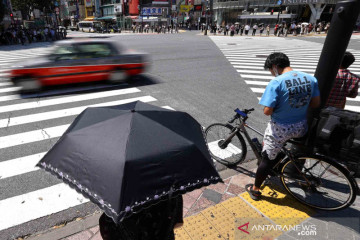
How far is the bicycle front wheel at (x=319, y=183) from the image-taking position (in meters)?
3.24

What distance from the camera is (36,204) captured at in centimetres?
358

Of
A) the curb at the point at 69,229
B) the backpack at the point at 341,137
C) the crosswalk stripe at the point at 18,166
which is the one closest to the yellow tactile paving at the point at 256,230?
the backpack at the point at 341,137

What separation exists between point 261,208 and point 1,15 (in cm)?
A: 3309

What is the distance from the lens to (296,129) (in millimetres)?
3154

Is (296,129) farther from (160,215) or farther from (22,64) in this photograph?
(22,64)

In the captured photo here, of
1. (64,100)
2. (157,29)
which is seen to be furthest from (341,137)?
(157,29)

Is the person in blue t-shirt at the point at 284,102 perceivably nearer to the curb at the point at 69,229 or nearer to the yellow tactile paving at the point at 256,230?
the yellow tactile paving at the point at 256,230

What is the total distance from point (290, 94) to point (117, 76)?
771 cm

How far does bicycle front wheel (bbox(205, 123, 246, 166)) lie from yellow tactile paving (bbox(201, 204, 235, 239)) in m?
1.20

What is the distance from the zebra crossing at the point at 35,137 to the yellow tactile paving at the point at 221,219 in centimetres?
188

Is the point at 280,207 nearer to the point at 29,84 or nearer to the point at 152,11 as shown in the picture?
the point at 29,84

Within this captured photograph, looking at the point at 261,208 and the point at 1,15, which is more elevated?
the point at 1,15

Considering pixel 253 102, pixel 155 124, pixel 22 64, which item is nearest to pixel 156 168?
pixel 155 124

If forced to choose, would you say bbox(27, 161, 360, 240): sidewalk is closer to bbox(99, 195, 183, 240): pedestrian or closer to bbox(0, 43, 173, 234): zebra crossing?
bbox(0, 43, 173, 234): zebra crossing
